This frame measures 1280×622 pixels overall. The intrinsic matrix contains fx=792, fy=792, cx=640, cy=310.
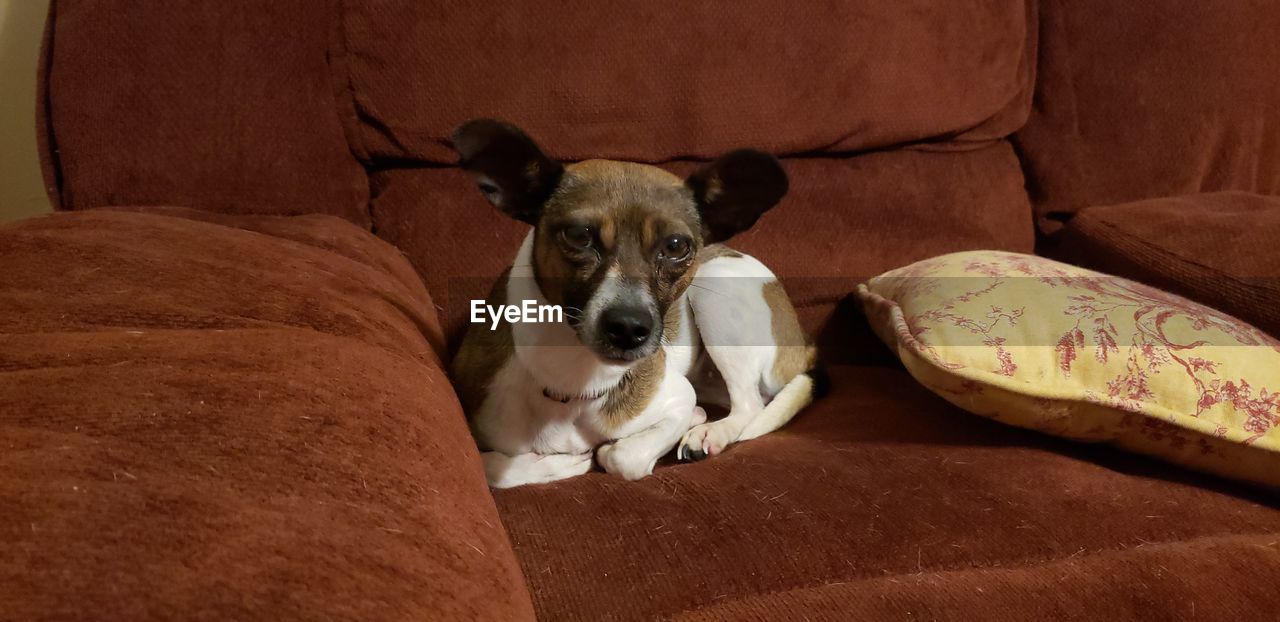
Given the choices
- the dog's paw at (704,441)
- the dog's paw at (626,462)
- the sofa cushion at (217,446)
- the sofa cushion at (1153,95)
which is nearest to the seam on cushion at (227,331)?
the sofa cushion at (217,446)

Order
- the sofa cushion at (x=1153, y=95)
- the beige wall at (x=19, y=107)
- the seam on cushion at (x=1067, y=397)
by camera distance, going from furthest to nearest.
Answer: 1. the sofa cushion at (x=1153, y=95)
2. the beige wall at (x=19, y=107)
3. the seam on cushion at (x=1067, y=397)

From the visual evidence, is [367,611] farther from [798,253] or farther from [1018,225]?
[1018,225]

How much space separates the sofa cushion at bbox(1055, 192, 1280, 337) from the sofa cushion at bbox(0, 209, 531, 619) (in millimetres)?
1200

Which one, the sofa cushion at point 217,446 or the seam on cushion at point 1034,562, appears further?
the seam on cushion at point 1034,562

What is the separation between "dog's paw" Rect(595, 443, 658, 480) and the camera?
1150 mm

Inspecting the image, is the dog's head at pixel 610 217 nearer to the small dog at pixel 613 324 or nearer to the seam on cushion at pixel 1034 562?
the small dog at pixel 613 324

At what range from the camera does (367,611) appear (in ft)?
1.68

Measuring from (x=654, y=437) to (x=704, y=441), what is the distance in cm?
10

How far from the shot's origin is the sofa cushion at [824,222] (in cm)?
142

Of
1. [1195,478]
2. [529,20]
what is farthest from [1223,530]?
[529,20]

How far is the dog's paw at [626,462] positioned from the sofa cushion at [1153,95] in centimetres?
111

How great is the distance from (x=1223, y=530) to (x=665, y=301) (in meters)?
0.75

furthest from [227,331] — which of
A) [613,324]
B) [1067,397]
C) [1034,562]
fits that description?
[1067,397]

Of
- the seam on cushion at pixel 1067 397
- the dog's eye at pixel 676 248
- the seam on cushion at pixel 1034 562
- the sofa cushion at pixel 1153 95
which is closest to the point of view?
the seam on cushion at pixel 1034 562
